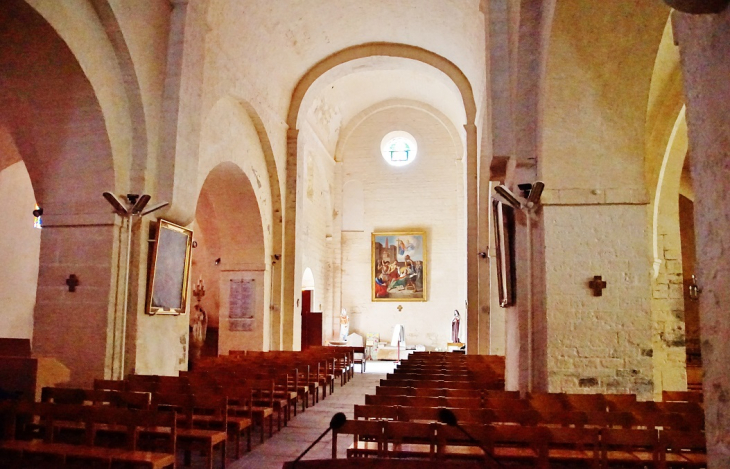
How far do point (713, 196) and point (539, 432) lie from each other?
2.03 metres

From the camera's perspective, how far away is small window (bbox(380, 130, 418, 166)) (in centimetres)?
2161

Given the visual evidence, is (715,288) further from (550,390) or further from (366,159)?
(366,159)

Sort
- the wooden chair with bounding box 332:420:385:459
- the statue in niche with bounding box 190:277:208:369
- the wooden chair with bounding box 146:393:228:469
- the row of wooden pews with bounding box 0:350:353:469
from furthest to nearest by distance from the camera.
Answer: the statue in niche with bounding box 190:277:208:369
the wooden chair with bounding box 146:393:228:469
the row of wooden pews with bounding box 0:350:353:469
the wooden chair with bounding box 332:420:385:459

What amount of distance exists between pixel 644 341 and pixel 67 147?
7.89m

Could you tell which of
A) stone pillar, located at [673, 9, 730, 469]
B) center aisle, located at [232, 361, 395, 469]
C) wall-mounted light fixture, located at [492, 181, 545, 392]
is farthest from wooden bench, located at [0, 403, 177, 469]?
wall-mounted light fixture, located at [492, 181, 545, 392]

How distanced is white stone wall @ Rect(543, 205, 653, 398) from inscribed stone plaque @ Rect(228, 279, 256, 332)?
8574mm

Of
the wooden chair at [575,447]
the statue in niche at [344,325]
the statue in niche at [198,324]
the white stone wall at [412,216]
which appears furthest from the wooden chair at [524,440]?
the statue in niche at [344,325]

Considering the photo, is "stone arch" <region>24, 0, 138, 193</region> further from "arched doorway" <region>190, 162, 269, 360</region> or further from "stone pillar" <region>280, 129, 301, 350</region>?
"stone pillar" <region>280, 129, 301, 350</region>

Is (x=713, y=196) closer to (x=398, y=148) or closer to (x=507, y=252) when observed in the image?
(x=507, y=252)

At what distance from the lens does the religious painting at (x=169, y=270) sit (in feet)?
28.2

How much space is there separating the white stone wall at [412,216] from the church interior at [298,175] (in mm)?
5930

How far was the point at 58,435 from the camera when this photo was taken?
6.04 metres

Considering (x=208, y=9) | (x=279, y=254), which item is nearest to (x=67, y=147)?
(x=208, y=9)

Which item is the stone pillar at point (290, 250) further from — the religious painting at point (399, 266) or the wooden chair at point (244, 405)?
the wooden chair at point (244, 405)
